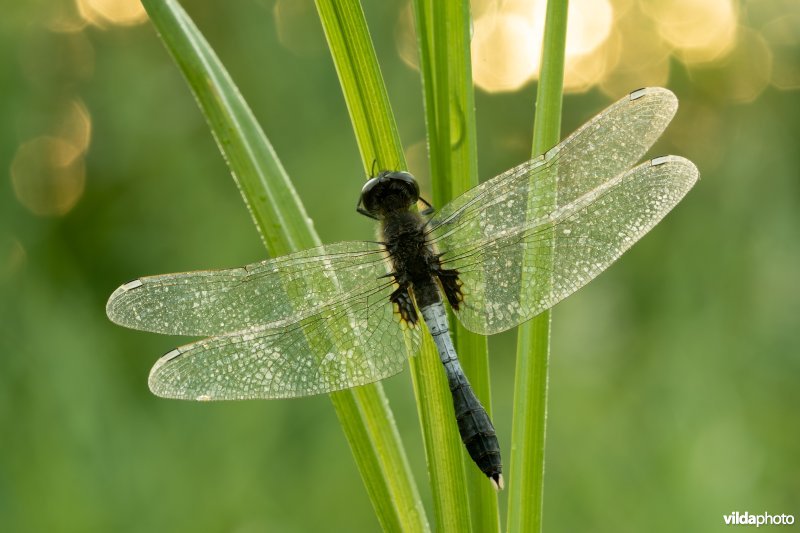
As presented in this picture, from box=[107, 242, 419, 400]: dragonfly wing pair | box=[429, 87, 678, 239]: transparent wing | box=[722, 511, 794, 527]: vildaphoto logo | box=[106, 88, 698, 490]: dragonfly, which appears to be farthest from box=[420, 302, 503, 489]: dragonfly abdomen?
box=[722, 511, 794, 527]: vildaphoto logo

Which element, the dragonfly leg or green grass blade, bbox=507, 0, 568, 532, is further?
the dragonfly leg

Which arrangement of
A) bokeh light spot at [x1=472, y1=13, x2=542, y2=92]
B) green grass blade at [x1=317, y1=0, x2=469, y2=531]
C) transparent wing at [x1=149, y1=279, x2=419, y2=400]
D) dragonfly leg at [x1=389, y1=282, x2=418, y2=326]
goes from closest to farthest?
green grass blade at [x1=317, y1=0, x2=469, y2=531]
transparent wing at [x1=149, y1=279, x2=419, y2=400]
dragonfly leg at [x1=389, y1=282, x2=418, y2=326]
bokeh light spot at [x1=472, y1=13, x2=542, y2=92]

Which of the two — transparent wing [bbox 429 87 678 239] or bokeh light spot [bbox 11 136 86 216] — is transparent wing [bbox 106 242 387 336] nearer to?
transparent wing [bbox 429 87 678 239]

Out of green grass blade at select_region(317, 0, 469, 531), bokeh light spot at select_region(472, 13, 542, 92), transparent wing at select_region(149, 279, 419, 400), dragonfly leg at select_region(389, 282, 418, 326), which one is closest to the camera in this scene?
green grass blade at select_region(317, 0, 469, 531)

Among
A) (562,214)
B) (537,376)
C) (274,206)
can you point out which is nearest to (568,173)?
(562,214)

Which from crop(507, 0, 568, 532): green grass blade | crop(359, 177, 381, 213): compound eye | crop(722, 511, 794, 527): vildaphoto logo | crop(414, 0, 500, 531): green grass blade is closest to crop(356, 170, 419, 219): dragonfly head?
crop(359, 177, 381, 213): compound eye

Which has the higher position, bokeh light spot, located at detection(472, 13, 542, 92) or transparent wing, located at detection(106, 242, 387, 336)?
bokeh light spot, located at detection(472, 13, 542, 92)

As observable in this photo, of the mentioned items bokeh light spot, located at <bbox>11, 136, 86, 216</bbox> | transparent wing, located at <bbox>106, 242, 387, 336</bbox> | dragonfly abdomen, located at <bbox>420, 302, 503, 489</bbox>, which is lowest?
dragonfly abdomen, located at <bbox>420, 302, 503, 489</bbox>
